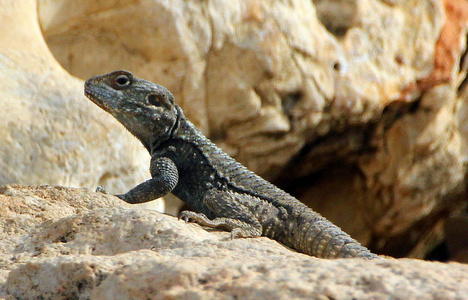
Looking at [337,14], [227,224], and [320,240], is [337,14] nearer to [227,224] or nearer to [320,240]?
[320,240]

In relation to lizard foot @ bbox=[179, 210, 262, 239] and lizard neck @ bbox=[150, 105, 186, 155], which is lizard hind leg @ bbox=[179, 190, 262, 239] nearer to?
lizard foot @ bbox=[179, 210, 262, 239]

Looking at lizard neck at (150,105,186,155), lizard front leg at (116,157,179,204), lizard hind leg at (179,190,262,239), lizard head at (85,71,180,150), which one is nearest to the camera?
lizard hind leg at (179,190,262,239)

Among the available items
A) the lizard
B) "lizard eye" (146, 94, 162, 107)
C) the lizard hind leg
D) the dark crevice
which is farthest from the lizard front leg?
the dark crevice

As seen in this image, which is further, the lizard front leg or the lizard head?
the lizard head

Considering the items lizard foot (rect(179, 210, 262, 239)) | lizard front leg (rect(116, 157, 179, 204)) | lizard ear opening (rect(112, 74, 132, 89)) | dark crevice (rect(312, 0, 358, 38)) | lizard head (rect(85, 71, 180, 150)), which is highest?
dark crevice (rect(312, 0, 358, 38))

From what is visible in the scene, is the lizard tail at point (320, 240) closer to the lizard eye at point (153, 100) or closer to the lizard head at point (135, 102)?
the lizard head at point (135, 102)

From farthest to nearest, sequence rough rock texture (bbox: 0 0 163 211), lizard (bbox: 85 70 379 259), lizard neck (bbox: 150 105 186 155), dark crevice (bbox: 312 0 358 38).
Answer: dark crevice (bbox: 312 0 358 38) → lizard neck (bbox: 150 105 186 155) → rough rock texture (bbox: 0 0 163 211) → lizard (bbox: 85 70 379 259)

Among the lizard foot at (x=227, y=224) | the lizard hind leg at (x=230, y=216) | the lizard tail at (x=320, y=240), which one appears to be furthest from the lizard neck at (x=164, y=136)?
the lizard tail at (x=320, y=240)
